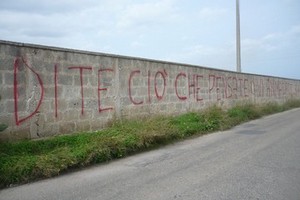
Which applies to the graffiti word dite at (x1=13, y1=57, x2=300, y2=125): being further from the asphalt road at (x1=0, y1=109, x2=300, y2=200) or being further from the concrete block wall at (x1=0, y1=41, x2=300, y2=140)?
the asphalt road at (x1=0, y1=109, x2=300, y2=200)

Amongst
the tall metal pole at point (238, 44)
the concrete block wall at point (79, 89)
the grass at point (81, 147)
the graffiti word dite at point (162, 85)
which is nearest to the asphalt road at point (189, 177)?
the grass at point (81, 147)

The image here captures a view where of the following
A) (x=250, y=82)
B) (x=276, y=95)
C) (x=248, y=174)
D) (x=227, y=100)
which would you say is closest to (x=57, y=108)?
(x=248, y=174)

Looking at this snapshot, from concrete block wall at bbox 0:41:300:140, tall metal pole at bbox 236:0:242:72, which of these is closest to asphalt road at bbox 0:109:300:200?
concrete block wall at bbox 0:41:300:140

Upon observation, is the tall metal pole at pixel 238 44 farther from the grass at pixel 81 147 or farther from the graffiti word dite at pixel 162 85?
the grass at pixel 81 147

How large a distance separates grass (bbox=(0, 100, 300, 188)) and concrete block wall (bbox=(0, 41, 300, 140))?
0.46m

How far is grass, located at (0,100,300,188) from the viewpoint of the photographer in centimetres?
618

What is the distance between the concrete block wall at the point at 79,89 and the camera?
768cm

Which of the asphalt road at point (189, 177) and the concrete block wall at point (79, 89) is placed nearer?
the asphalt road at point (189, 177)

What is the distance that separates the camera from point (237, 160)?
7.21m

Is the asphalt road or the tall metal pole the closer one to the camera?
the asphalt road

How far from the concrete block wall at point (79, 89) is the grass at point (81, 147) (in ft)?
1.51

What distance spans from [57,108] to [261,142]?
5.27m

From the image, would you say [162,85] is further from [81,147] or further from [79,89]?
[81,147]

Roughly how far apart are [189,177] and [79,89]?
169 inches
